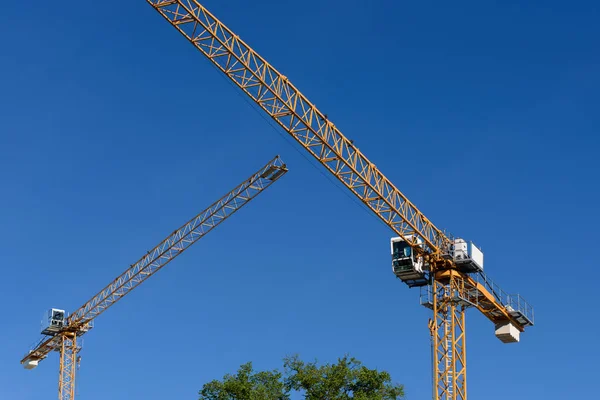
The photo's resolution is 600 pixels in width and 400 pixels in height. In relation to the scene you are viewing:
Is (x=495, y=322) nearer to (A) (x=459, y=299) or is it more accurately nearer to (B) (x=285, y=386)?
(A) (x=459, y=299)

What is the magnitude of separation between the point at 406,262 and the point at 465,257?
16.4 ft

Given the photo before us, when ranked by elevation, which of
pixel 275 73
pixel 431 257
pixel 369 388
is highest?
pixel 275 73

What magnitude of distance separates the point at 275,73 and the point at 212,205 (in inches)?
1499

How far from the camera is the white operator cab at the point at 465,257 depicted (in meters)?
93.6

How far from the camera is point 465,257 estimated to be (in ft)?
308

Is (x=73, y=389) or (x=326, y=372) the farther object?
(x=73, y=389)

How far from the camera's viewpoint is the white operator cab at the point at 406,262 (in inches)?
3686

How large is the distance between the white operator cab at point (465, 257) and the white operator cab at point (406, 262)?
9.69ft

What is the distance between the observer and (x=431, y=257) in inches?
3720

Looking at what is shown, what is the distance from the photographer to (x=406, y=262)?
9381 centimetres

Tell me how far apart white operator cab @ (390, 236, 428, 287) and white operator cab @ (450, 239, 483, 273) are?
116 inches

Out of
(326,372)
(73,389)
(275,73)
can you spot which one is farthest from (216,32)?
(73,389)

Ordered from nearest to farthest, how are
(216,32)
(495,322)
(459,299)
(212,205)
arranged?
(216,32), (459,299), (495,322), (212,205)

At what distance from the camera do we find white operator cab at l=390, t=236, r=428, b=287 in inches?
3686
